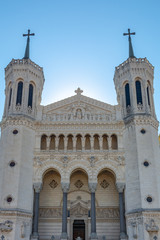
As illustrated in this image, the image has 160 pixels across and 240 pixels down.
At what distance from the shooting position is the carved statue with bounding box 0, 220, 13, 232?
2178cm

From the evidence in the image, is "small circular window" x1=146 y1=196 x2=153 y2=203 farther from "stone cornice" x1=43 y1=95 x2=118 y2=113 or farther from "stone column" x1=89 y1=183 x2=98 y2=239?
"stone cornice" x1=43 y1=95 x2=118 y2=113

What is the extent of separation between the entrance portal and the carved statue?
20.7ft

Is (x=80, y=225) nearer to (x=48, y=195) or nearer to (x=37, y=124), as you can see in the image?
(x=48, y=195)

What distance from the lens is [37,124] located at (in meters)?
27.3

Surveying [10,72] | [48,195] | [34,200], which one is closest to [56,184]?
[48,195]

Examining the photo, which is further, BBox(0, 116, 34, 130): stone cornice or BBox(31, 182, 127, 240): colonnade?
BBox(0, 116, 34, 130): stone cornice

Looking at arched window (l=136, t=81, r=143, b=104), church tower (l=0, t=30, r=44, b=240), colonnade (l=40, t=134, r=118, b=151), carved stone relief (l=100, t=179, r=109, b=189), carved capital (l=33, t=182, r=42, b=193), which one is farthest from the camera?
arched window (l=136, t=81, r=143, b=104)

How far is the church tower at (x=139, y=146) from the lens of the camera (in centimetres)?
2213

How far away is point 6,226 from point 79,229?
6.97 meters

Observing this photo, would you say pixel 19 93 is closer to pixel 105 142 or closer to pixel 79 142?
pixel 79 142

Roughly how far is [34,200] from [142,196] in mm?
9549

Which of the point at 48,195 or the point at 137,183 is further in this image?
the point at 48,195

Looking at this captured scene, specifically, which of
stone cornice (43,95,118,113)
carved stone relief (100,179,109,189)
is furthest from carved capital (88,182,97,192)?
stone cornice (43,95,118,113)

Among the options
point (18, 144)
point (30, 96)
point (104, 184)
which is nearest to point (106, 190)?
point (104, 184)
